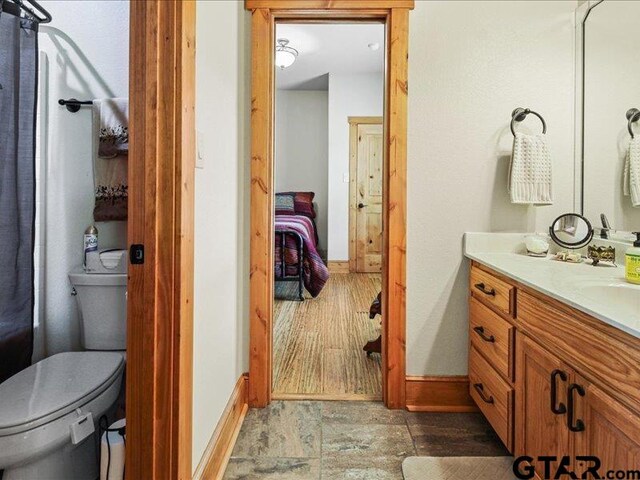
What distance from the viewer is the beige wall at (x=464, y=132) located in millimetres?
1939

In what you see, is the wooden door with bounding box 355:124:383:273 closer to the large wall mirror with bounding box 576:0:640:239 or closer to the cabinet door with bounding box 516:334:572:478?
the large wall mirror with bounding box 576:0:640:239

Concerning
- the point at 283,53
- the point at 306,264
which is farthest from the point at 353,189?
the point at 283,53

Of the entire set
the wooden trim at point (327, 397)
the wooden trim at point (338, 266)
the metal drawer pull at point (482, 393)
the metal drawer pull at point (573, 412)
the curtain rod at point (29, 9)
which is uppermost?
the curtain rod at point (29, 9)

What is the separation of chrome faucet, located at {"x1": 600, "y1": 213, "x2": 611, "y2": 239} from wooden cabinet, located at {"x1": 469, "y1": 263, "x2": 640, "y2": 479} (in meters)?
0.57

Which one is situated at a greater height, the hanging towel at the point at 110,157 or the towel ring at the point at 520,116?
the towel ring at the point at 520,116

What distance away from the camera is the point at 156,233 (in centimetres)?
105

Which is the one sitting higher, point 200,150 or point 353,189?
point 353,189

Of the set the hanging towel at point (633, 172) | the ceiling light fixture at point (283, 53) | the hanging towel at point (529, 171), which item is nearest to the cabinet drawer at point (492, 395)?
the hanging towel at point (529, 171)

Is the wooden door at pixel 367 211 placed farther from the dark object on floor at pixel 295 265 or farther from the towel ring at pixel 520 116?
the towel ring at pixel 520 116

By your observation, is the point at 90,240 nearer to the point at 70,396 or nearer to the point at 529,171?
the point at 70,396

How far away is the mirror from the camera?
183 cm

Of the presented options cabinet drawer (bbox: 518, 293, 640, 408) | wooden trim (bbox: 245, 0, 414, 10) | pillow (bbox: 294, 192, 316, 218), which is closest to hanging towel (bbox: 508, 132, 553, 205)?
cabinet drawer (bbox: 518, 293, 640, 408)

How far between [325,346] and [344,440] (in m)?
1.17

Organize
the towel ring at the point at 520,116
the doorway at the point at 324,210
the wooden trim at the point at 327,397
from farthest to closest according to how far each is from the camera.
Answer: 1. the doorway at the point at 324,210
2. the wooden trim at the point at 327,397
3. the towel ring at the point at 520,116
